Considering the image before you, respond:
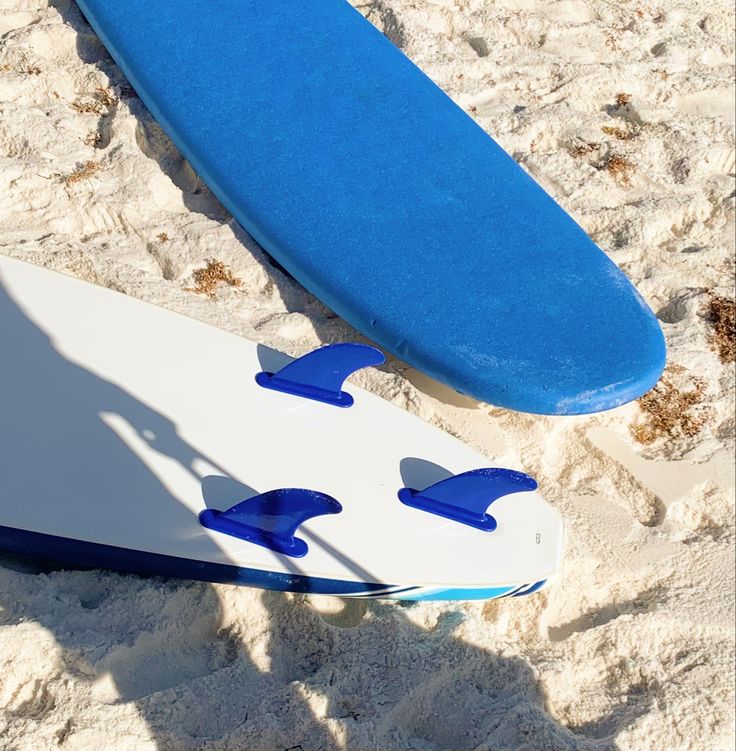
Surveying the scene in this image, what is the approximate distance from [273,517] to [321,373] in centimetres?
42

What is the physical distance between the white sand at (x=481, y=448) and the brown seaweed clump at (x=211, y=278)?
2 cm

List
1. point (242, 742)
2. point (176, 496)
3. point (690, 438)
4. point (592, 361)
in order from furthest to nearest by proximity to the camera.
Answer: point (690, 438), point (592, 361), point (176, 496), point (242, 742)

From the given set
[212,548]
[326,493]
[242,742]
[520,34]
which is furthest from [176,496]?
[520,34]

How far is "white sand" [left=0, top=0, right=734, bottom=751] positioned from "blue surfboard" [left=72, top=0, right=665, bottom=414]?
0.13 m

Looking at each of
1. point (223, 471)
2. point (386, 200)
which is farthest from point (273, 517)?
point (386, 200)

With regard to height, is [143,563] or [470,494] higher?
[143,563]

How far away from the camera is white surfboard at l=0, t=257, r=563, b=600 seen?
1.92 metres

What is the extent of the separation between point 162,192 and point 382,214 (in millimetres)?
656

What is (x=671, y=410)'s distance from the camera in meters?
2.63

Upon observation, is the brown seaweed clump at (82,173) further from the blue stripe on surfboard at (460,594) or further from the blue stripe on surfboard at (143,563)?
the blue stripe on surfboard at (460,594)

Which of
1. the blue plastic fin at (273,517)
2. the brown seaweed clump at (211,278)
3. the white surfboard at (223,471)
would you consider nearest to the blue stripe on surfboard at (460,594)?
the white surfboard at (223,471)

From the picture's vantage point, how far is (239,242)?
278 cm

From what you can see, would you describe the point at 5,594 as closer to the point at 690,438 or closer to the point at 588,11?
the point at 690,438

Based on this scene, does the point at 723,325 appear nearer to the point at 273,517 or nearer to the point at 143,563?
the point at 273,517
